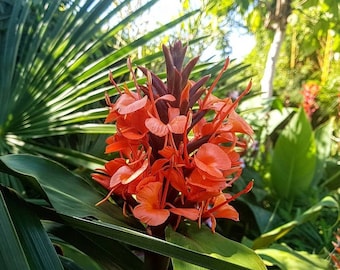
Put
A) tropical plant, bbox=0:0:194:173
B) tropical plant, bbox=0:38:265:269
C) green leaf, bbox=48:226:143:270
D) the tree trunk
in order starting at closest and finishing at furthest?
tropical plant, bbox=0:38:265:269
green leaf, bbox=48:226:143:270
tropical plant, bbox=0:0:194:173
the tree trunk

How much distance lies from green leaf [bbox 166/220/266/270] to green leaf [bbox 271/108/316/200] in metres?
1.32

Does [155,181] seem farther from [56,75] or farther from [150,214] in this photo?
[56,75]

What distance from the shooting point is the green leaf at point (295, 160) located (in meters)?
1.81

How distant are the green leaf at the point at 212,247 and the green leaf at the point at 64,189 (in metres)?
0.07

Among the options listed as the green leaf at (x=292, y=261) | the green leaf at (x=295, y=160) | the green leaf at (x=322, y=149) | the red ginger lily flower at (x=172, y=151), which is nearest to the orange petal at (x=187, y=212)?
the red ginger lily flower at (x=172, y=151)

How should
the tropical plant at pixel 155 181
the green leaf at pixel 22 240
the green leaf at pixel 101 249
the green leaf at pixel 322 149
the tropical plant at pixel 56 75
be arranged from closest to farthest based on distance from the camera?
the green leaf at pixel 22 240 → the tropical plant at pixel 155 181 → the green leaf at pixel 101 249 → the tropical plant at pixel 56 75 → the green leaf at pixel 322 149

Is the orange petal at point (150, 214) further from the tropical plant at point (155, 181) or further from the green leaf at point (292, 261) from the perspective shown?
the green leaf at point (292, 261)

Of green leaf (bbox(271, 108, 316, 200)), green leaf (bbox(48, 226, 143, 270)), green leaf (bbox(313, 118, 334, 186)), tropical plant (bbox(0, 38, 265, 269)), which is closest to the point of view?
tropical plant (bbox(0, 38, 265, 269))

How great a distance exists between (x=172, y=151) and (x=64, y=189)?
5.0 inches

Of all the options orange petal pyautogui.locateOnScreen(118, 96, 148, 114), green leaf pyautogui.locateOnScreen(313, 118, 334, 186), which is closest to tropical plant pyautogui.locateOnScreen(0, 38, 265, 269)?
orange petal pyautogui.locateOnScreen(118, 96, 148, 114)

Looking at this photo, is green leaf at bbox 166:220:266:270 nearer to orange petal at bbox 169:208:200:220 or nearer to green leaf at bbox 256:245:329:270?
orange petal at bbox 169:208:200:220

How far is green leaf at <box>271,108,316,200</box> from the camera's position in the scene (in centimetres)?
181

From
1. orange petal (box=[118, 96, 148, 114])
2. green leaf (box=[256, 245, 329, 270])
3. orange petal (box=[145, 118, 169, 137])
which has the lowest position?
green leaf (box=[256, 245, 329, 270])

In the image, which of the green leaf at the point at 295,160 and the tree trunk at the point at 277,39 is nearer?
the green leaf at the point at 295,160
